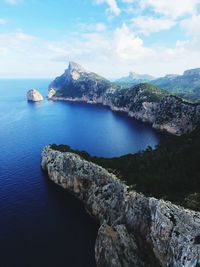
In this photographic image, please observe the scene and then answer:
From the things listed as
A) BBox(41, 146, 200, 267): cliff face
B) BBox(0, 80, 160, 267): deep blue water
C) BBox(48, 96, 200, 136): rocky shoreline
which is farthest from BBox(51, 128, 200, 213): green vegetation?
BBox(48, 96, 200, 136): rocky shoreline

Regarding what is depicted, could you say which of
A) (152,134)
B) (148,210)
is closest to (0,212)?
(148,210)

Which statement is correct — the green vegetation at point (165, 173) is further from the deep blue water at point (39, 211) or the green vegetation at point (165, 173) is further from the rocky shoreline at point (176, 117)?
the rocky shoreline at point (176, 117)

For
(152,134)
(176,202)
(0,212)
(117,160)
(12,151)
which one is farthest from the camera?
(152,134)

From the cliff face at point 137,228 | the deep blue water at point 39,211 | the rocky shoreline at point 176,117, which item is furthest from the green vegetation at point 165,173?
the rocky shoreline at point 176,117

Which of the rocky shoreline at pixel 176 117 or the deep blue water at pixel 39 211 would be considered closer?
the deep blue water at pixel 39 211

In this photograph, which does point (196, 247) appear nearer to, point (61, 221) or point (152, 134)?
point (61, 221)

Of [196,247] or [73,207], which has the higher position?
[196,247]

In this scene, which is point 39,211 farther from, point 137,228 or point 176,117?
point 176,117

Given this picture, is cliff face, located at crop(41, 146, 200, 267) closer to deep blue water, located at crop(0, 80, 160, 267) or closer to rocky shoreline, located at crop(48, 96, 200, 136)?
deep blue water, located at crop(0, 80, 160, 267)
